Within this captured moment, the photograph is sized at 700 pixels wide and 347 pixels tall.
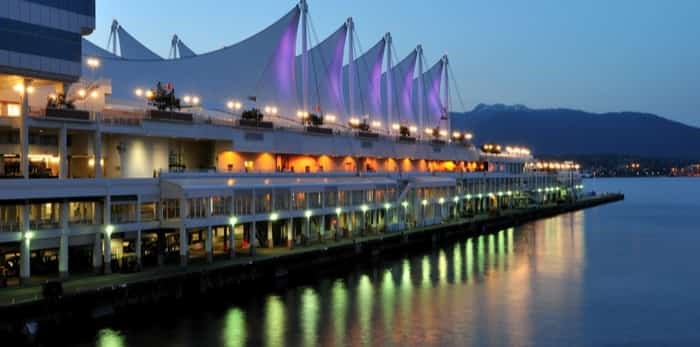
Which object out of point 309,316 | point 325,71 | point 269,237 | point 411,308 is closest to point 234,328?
point 309,316

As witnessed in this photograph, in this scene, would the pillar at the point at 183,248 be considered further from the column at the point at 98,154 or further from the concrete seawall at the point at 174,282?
the column at the point at 98,154

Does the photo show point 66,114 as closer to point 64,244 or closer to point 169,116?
point 64,244

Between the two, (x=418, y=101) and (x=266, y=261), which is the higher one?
(x=418, y=101)

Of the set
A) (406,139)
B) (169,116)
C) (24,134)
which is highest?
(169,116)

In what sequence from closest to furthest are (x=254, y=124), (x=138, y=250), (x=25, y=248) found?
(x=25, y=248) → (x=138, y=250) → (x=254, y=124)

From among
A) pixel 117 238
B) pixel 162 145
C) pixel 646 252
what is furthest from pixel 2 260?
pixel 646 252

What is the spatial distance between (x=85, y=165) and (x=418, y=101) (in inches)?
3065

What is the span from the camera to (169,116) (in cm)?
4650

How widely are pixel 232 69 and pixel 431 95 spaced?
53.4 m

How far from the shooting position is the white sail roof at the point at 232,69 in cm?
6738

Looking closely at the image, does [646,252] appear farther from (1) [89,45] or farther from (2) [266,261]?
(1) [89,45]

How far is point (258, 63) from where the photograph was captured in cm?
6806

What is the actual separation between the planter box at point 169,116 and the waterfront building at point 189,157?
126 millimetres

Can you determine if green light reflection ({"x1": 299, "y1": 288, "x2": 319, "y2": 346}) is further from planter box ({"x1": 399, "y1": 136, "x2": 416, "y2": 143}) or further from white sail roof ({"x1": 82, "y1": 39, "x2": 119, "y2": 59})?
planter box ({"x1": 399, "y1": 136, "x2": 416, "y2": 143})
